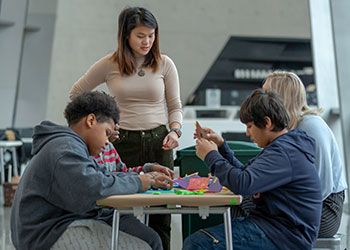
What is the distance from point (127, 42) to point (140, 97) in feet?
0.95

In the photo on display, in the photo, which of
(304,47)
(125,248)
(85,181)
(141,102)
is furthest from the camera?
(304,47)

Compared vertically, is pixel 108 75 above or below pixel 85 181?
above

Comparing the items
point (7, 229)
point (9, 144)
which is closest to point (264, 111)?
point (7, 229)

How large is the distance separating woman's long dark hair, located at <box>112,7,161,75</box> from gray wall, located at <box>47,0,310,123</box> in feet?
26.5

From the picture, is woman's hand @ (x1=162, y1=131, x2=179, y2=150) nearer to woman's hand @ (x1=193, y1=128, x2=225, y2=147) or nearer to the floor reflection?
woman's hand @ (x1=193, y1=128, x2=225, y2=147)

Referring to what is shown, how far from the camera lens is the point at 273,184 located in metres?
2.23

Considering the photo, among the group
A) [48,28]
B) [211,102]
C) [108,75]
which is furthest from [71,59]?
[108,75]

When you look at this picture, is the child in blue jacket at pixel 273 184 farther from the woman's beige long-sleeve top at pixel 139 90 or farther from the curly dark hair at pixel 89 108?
the woman's beige long-sleeve top at pixel 139 90

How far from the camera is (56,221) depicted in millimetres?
2262

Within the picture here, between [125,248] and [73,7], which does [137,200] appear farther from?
[73,7]

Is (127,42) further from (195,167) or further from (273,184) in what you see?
(273,184)

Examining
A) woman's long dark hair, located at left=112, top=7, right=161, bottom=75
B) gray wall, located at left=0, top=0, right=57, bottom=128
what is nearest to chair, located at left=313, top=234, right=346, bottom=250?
woman's long dark hair, located at left=112, top=7, right=161, bottom=75

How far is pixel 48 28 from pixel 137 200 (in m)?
9.54

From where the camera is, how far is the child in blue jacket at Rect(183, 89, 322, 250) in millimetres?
2260
